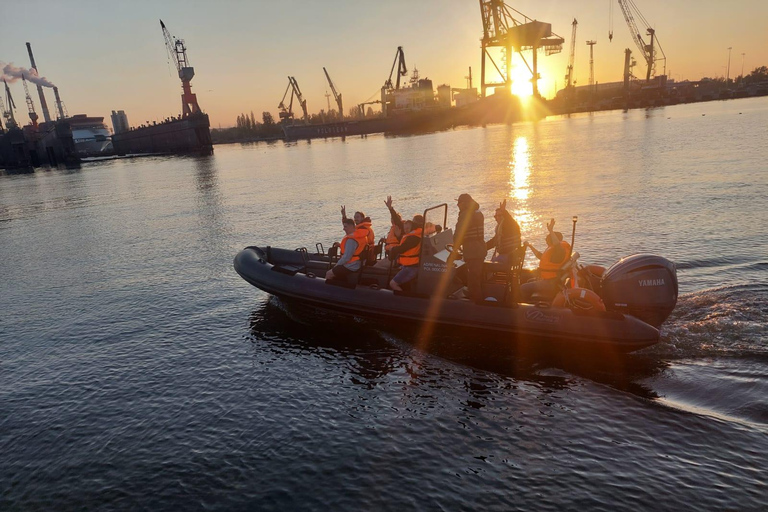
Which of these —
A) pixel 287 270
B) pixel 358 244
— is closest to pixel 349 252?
pixel 358 244

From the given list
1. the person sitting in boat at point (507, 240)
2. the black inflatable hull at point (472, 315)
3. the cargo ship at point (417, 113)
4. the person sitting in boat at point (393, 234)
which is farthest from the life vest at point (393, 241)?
the cargo ship at point (417, 113)

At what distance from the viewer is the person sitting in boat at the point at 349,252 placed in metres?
9.63

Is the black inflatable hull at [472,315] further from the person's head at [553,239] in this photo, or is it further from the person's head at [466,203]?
the person's head at [466,203]

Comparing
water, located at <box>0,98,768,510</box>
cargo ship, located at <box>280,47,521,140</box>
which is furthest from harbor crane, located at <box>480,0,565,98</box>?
water, located at <box>0,98,768,510</box>

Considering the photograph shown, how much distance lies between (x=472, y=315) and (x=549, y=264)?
1.48 metres

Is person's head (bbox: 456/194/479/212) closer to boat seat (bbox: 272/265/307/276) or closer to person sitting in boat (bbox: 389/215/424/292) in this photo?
person sitting in boat (bbox: 389/215/424/292)

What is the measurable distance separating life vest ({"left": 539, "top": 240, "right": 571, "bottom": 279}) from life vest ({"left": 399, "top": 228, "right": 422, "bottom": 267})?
2108 millimetres

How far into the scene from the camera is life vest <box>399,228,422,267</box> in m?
8.94

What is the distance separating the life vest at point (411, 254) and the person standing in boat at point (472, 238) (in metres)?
0.92

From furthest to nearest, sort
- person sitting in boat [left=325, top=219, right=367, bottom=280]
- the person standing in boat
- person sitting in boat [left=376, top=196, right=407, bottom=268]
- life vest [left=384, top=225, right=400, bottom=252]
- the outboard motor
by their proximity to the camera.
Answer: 1. life vest [left=384, top=225, right=400, bottom=252]
2. person sitting in boat [left=325, top=219, right=367, bottom=280]
3. person sitting in boat [left=376, top=196, right=407, bottom=268]
4. the person standing in boat
5. the outboard motor

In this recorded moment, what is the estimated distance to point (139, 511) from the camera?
18.5ft

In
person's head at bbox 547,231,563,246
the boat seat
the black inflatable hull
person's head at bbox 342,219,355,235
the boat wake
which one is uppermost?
person's head at bbox 342,219,355,235

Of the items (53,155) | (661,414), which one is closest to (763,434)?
(661,414)

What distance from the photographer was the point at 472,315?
8398 mm
